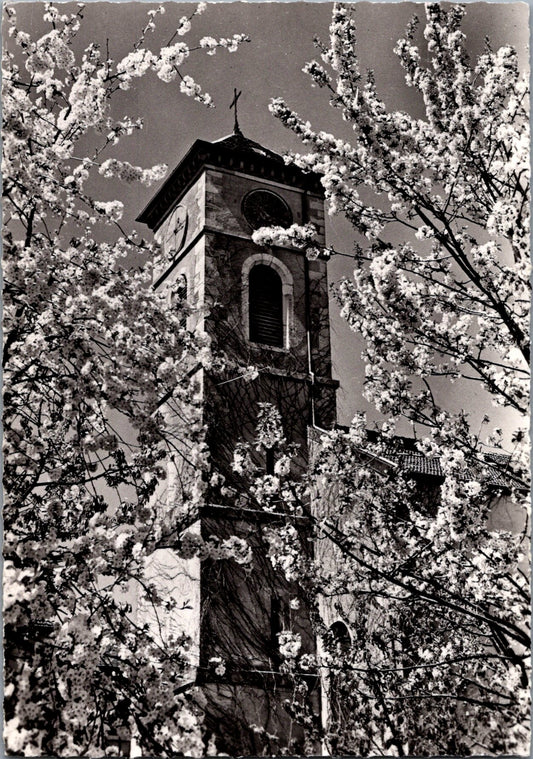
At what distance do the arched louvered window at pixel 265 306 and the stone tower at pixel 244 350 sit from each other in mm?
22

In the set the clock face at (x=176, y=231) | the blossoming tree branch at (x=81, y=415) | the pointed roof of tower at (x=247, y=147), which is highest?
the pointed roof of tower at (x=247, y=147)

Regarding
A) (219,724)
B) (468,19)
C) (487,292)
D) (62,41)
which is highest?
(468,19)

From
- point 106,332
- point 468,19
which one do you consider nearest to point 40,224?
point 106,332

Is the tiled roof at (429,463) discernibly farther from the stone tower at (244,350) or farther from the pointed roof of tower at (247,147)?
the pointed roof of tower at (247,147)

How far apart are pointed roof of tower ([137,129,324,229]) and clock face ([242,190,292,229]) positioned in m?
0.31

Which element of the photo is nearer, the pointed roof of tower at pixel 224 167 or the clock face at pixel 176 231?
the pointed roof of tower at pixel 224 167

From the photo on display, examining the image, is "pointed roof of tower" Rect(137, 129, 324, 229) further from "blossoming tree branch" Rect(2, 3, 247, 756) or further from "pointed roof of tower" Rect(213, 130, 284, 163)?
"blossoming tree branch" Rect(2, 3, 247, 756)

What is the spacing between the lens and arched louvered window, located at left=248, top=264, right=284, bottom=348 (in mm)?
13305

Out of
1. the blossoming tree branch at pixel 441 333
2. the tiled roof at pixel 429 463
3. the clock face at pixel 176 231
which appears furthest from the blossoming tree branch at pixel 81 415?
the clock face at pixel 176 231

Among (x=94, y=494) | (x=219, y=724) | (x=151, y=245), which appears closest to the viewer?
(x=94, y=494)

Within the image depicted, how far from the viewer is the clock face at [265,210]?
45.6 ft

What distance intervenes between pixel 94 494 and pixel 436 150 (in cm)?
336

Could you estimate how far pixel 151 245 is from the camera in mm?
7328

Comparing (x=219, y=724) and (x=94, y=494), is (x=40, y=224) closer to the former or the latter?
(x=94, y=494)
